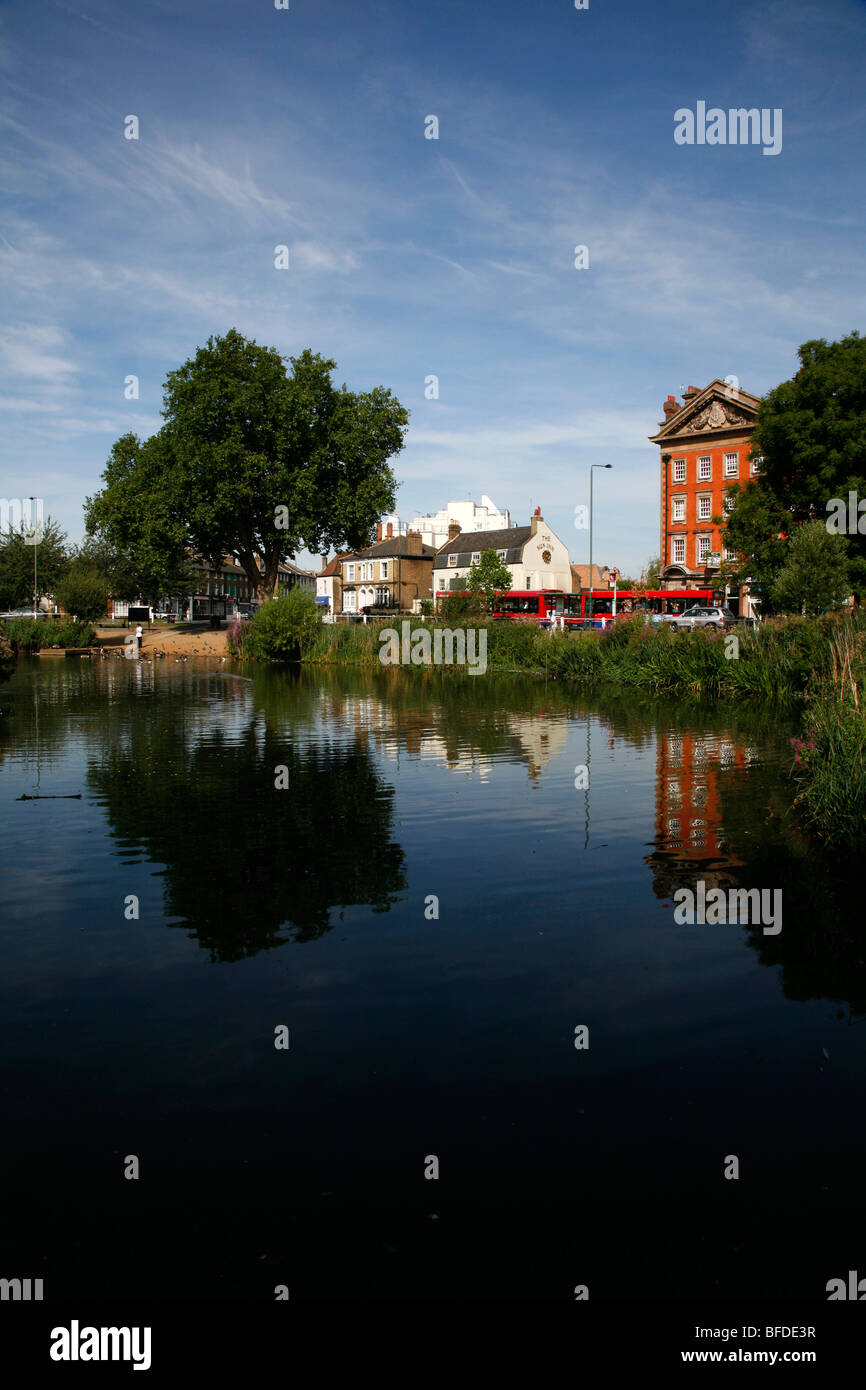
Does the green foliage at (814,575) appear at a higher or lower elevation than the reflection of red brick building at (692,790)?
higher

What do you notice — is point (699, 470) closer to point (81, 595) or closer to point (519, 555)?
point (519, 555)

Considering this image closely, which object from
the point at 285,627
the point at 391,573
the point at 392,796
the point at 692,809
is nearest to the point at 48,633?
the point at 285,627

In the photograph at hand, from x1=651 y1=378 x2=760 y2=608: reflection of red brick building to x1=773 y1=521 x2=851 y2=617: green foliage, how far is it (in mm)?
35322

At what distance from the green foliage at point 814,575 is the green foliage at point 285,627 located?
26772 mm

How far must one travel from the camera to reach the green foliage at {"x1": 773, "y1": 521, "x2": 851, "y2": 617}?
3116 centimetres

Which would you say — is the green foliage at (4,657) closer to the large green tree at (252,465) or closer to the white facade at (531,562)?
the large green tree at (252,465)

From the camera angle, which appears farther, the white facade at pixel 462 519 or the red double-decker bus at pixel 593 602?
the white facade at pixel 462 519

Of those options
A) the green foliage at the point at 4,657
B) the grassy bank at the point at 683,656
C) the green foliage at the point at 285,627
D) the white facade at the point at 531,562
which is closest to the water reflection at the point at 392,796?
the green foliage at the point at 4,657

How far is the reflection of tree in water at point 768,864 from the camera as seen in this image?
7.31 m

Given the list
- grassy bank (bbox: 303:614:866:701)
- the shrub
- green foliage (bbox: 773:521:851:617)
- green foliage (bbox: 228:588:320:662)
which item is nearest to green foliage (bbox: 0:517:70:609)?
the shrub

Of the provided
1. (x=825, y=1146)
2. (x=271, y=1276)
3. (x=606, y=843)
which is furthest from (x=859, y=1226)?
(x=606, y=843)
